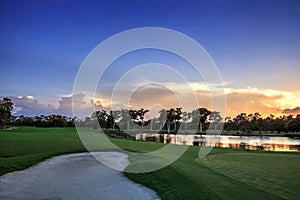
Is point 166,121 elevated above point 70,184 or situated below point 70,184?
above

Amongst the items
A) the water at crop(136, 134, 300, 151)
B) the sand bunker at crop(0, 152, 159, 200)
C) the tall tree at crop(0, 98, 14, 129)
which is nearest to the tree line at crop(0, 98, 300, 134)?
the tall tree at crop(0, 98, 14, 129)

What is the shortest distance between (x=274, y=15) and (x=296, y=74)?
9.57 m

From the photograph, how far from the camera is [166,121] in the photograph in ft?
404

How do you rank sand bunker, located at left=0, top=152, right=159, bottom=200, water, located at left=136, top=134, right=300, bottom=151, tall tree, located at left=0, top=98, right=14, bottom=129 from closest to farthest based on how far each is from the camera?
sand bunker, located at left=0, top=152, right=159, bottom=200 → water, located at left=136, top=134, right=300, bottom=151 → tall tree, located at left=0, top=98, right=14, bottom=129

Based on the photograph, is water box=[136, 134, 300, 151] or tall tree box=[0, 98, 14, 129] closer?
water box=[136, 134, 300, 151]

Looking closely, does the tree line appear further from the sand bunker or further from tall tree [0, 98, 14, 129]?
the sand bunker

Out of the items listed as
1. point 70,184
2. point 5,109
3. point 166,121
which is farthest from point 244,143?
point 166,121

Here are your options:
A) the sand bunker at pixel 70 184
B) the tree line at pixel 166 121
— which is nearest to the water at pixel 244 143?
the sand bunker at pixel 70 184

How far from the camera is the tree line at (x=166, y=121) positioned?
367 ft

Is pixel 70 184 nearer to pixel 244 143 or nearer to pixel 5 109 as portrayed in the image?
pixel 244 143

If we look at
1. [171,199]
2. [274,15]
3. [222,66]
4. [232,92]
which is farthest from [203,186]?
[232,92]

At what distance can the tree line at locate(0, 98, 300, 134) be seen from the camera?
112 metres

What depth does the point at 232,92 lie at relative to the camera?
4366 cm

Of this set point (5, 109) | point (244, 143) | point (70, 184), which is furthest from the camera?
point (5, 109)
